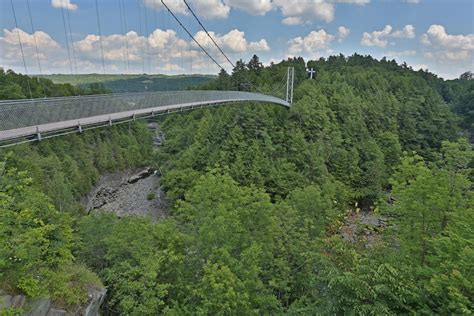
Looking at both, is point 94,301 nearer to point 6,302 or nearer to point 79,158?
point 6,302

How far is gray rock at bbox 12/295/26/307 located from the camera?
20.7ft

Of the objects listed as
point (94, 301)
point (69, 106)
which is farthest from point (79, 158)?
point (94, 301)

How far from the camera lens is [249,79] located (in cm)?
5391

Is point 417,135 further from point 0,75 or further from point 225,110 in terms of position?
point 0,75

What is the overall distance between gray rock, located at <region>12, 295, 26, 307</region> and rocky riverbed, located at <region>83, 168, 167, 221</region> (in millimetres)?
17164

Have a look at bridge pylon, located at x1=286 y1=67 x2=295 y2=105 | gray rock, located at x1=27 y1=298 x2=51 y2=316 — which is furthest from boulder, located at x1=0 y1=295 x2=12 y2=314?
bridge pylon, located at x1=286 y1=67 x2=295 y2=105

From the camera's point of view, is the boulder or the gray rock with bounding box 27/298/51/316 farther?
the gray rock with bounding box 27/298/51/316

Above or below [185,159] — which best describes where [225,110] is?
above

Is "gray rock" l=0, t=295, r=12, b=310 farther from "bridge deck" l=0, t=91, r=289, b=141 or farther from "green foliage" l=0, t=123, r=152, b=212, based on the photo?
"green foliage" l=0, t=123, r=152, b=212

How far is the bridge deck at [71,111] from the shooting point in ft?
28.0

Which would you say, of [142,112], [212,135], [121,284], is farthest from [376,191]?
[121,284]

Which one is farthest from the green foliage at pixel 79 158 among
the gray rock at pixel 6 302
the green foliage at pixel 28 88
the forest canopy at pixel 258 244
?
the gray rock at pixel 6 302

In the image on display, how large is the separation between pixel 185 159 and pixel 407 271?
74.6 ft

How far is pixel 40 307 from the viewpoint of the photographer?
21.8 ft
